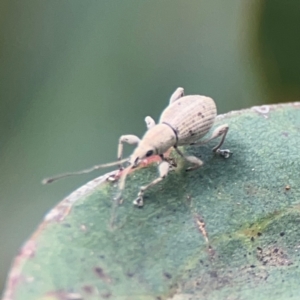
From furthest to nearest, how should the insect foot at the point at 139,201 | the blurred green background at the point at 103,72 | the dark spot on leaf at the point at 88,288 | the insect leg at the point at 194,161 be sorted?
the blurred green background at the point at 103,72 → the insect leg at the point at 194,161 → the insect foot at the point at 139,201 → the dark spot on leaf at the point at 88,288

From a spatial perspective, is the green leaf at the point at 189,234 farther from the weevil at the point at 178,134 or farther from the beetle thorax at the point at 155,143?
the beetle thorax at the point at 155,143

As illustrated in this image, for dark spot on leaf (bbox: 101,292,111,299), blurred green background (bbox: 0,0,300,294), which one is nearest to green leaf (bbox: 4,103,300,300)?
dark spot on leaf (bbox: 101,292,111,299)

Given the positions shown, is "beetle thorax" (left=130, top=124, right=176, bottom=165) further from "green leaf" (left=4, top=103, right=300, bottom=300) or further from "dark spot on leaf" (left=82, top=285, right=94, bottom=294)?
"dark spot on leaf" (left=82, top=285, right=94, bottom=294)

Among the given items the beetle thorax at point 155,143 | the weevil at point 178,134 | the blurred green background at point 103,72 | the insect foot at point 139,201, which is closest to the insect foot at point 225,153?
the weevil at point 178,134

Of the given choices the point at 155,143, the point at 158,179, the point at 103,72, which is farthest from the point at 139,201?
the point at 103,72

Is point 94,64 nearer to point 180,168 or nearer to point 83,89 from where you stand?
point 83,89

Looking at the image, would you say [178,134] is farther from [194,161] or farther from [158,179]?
[158,179]

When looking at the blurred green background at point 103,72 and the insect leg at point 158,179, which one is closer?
the insect leg at point 158,179
